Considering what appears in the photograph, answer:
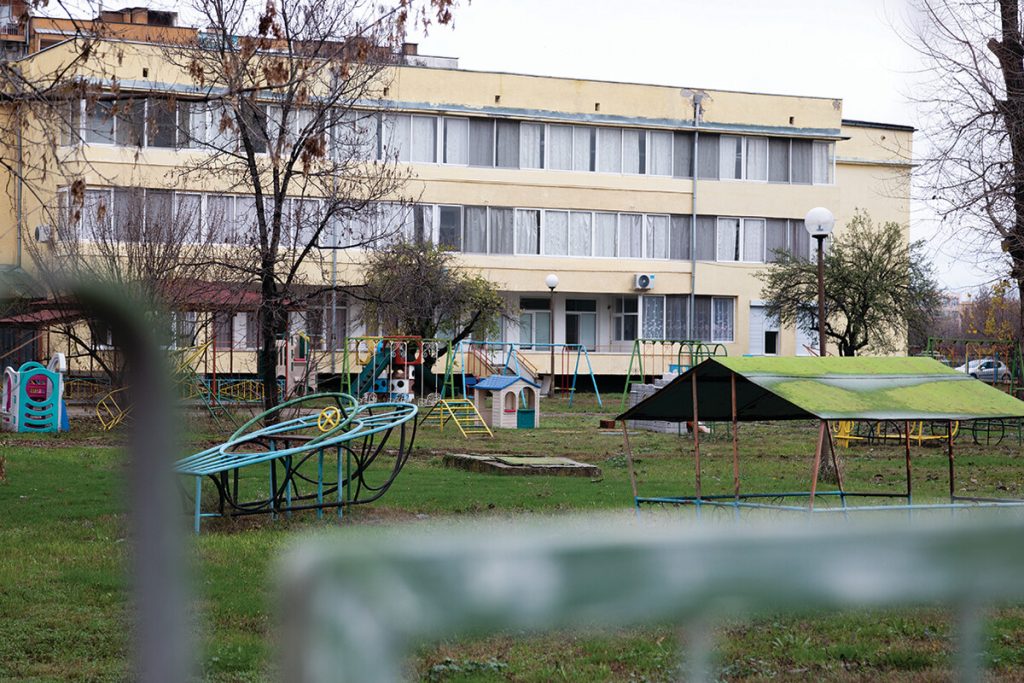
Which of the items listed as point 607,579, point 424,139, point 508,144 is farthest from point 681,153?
point 607,579

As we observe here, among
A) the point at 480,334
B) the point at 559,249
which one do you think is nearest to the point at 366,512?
the point at 480,334

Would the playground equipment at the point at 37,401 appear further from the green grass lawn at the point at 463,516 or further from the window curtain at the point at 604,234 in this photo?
the window curtain at the point at 604,234

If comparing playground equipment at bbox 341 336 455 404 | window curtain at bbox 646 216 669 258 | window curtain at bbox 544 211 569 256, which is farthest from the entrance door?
playground equipment at bbox 341 336 455 404

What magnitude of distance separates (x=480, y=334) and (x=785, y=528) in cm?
3770

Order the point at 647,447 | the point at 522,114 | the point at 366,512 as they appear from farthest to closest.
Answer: the point at 522,114 < the point at 647,447 < the point at 366,512

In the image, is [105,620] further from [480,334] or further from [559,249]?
[559,249]

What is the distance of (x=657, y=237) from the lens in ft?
142

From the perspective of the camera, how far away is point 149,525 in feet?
3.24

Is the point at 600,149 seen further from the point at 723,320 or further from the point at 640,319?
the point at 723,320

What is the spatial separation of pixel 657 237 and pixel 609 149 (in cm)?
340

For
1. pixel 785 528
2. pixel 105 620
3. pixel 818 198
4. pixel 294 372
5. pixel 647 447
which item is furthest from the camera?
pixel 818 198

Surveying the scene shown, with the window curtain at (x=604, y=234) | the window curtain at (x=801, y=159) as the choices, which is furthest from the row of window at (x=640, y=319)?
the window curtain at (x=801, y=159)

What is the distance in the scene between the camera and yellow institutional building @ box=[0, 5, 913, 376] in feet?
134

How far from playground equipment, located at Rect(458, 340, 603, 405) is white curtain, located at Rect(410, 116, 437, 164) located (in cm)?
614
